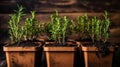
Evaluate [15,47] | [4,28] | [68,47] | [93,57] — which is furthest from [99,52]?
[4,28]

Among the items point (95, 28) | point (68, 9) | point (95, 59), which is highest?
point (68, 9)

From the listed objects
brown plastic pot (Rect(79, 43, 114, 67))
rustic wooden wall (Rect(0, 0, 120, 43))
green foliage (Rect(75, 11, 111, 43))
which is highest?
rustic wooden wall (Rect(0, 0, 120, 43))

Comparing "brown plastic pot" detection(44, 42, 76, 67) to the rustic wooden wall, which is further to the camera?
the rustic wooden wall

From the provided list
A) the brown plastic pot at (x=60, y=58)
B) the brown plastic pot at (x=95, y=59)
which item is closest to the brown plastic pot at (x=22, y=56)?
the brown plastic pot at (x=60, y=58)

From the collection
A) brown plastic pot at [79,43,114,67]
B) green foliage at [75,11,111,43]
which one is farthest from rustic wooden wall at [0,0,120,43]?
brown plastic pot at [79,43,114,67]

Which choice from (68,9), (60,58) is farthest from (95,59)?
(68,9)

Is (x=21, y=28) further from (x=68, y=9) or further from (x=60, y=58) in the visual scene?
(x=68, y=9)

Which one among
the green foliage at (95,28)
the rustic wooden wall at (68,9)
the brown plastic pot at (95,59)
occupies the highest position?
the rustic wooden wall at (68,9)

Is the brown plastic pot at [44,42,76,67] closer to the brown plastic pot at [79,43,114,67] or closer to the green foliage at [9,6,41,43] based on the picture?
the brown plastic pot at [79,43,114,67]

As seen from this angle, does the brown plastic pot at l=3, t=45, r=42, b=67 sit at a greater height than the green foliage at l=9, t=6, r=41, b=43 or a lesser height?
lesser

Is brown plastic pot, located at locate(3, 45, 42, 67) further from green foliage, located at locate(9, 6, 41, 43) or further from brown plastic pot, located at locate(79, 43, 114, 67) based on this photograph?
brown plastic pot, located at locate(79, 43, 114, 67)

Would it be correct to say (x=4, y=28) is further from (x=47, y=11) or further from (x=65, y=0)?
(x=65, y=0)

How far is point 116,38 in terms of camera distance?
1.66 meters

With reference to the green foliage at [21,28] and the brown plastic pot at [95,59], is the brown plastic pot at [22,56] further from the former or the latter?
the brown plastic pot at [95,59]
